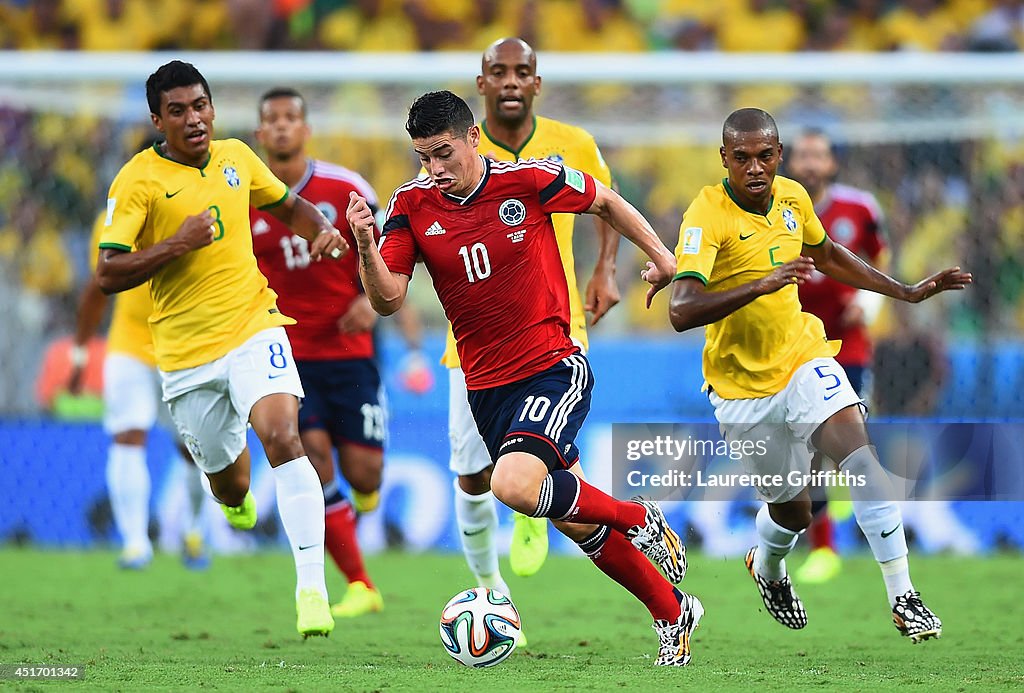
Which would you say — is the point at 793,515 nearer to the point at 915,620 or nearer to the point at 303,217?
the point at 915,620

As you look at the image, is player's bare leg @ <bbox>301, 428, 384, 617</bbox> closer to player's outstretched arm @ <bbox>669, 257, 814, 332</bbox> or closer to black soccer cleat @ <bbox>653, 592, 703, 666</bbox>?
black soccer cleat @ <bbox>653, 592, 703, 666</bbox>

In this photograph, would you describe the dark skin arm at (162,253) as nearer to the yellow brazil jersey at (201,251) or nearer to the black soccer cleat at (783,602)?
the yellow brazil jersey at (201,251)

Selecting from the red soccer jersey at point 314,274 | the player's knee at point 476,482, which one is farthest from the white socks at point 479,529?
the red soccer jersey at point 314,274

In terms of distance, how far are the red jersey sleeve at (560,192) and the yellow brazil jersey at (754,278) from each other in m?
0.61

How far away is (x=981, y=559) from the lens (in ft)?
35.9

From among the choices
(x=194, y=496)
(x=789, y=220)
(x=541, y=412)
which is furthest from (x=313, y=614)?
(x=194, y=496)

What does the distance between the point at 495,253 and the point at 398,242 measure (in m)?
0.42

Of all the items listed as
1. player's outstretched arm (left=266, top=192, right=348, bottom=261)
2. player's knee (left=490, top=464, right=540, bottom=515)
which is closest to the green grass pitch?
player's knee (left=490, top=464, right=540, bottom=515)

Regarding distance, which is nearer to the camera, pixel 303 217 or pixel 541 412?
pixel 541 412

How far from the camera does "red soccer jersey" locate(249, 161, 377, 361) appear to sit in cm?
848

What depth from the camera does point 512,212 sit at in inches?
248

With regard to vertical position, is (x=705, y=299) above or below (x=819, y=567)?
above

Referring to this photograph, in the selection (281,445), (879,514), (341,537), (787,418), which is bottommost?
(341,537)

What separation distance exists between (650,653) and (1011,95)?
7.18m
